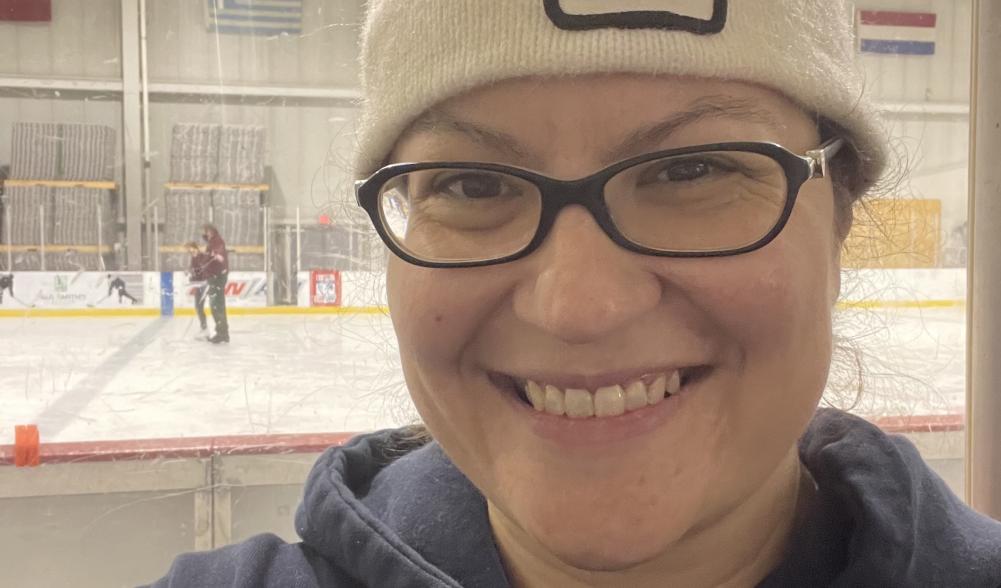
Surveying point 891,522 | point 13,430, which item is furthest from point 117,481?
point 891,522

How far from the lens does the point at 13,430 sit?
86.0 inches

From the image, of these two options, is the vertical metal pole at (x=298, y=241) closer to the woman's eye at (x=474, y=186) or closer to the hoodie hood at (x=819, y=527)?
the hoodie hood at (x=819, y=527)

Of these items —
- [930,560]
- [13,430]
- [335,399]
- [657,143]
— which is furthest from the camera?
[335,399]

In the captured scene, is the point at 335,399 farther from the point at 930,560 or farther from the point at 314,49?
the point at 930,560

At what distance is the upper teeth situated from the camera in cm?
58

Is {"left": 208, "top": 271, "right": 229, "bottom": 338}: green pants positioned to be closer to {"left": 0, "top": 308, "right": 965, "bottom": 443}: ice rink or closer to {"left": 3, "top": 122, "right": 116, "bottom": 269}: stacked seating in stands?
{"left": 0, "top": 308, "right": 965, "bottom": 443}: ice rink

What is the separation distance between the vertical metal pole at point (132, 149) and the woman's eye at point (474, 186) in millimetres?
2143

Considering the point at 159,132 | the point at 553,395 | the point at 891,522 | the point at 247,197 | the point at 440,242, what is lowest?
the point at 891,522

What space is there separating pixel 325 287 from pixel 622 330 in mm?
2202

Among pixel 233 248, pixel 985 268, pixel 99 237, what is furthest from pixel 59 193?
pixel 985 268

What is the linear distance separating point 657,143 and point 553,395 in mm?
207

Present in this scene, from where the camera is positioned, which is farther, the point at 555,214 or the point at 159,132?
the point at 159,132

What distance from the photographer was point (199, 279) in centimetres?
307

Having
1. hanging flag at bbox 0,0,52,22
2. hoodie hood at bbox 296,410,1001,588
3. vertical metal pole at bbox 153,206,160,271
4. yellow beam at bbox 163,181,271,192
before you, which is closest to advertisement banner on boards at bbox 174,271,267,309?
vertical metal pole at bbox 153,206,160,271
